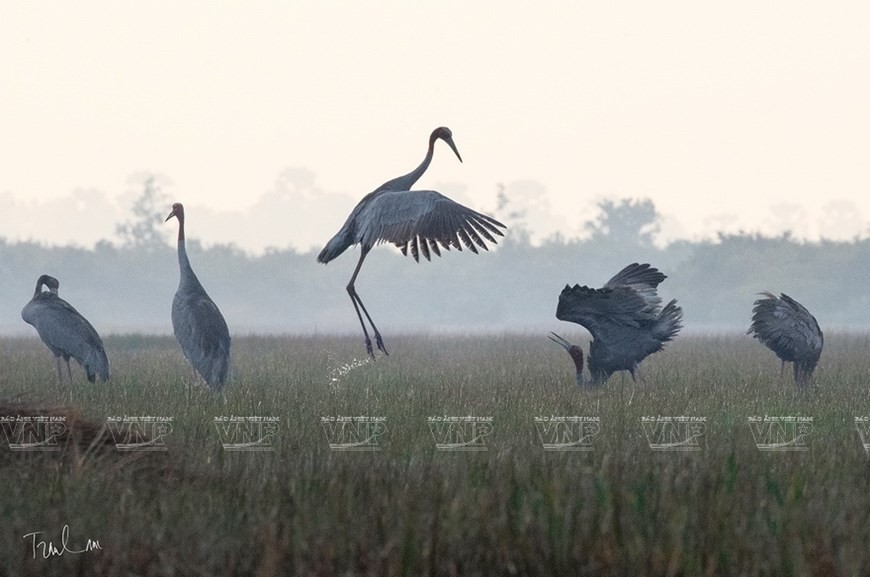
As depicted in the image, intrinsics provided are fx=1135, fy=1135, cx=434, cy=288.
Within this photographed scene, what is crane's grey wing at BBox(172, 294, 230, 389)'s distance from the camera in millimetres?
10578

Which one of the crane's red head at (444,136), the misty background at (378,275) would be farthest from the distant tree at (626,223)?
the crane's red head at (444,136)

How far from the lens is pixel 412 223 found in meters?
11.6

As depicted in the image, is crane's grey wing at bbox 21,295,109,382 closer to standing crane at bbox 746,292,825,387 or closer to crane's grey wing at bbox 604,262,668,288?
crane's grey wing at bbox 604,262,668,288

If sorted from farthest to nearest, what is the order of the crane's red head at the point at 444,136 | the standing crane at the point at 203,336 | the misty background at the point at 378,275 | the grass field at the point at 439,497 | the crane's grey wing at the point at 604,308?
1. the misty background at the point at 378,275
2. the crane's red head at the point at 444,136
3. the crane's grey wing at the point at 604,308
4. the standing crane at the point at 203,336
5. the grass field at the point at 439,497

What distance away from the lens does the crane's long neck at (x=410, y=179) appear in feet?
42.1

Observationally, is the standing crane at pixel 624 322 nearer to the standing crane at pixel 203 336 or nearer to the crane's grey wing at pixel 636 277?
the crane's grey wing at pixel 636 277

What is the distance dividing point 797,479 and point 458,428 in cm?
253

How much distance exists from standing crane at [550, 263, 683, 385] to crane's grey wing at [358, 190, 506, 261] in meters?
1.17

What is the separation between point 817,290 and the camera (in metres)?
64.2

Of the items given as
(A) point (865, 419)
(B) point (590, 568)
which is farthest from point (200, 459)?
(A) point (865, 419)

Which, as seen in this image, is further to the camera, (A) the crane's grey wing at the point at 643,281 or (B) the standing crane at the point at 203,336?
(A) the crane's grey wing at the point at 643,281

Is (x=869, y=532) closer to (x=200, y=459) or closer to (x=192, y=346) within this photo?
(x=200, y=459)
